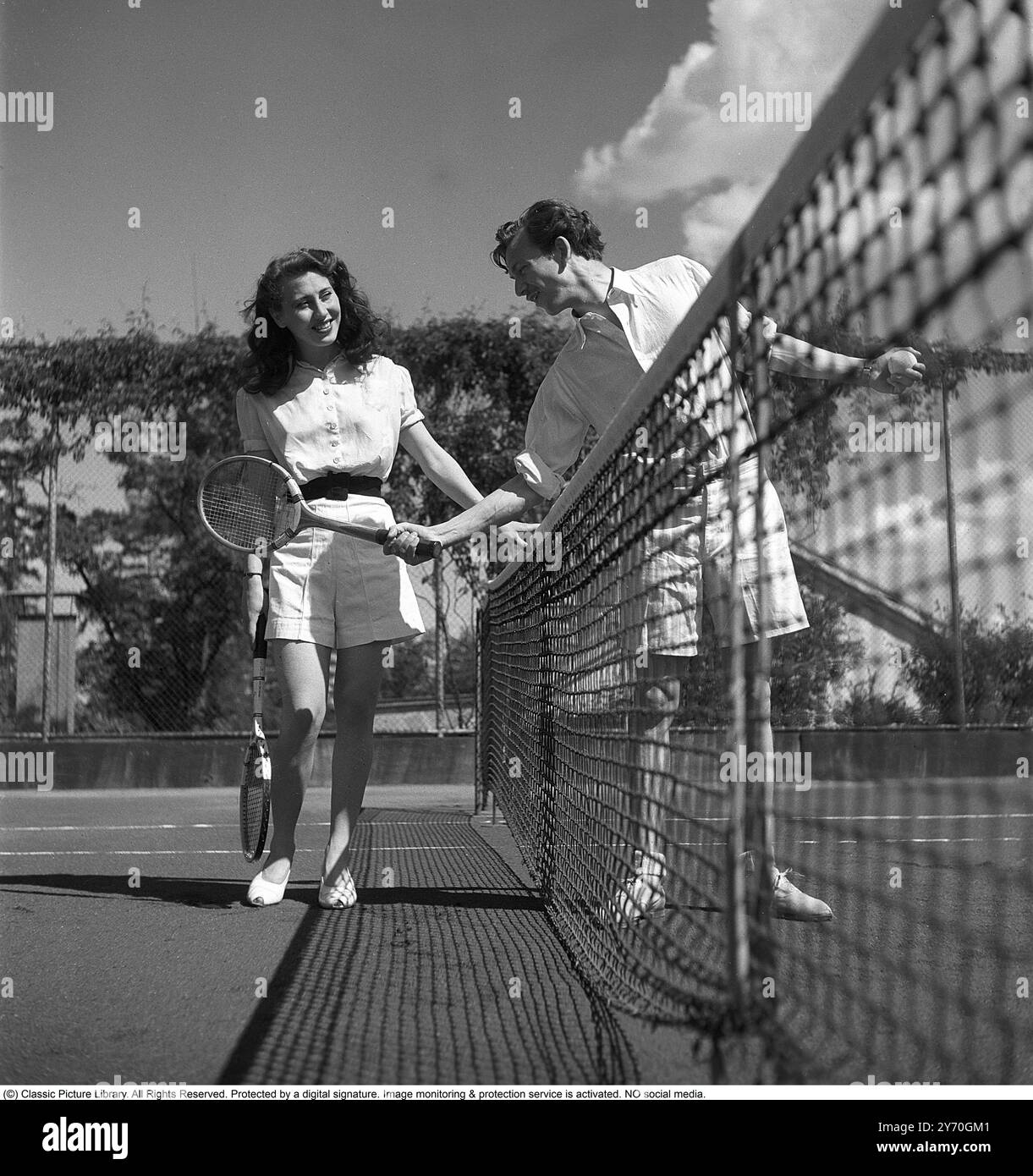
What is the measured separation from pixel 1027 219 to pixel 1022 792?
761cm

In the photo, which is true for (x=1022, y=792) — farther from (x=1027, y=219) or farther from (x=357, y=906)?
(x=1027, y=219)

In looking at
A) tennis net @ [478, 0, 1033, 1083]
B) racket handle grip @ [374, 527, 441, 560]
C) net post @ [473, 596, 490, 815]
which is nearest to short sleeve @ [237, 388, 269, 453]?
racket handle grip @ [374, 527, 441, 560]

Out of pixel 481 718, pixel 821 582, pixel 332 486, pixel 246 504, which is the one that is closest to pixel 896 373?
pixel 821 582

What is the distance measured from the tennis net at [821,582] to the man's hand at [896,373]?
1.4 inches

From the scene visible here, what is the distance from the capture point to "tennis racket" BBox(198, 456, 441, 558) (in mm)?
3826

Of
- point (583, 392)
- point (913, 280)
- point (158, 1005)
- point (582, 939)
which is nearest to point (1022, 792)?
point (583, 392)

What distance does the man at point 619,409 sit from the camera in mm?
3154

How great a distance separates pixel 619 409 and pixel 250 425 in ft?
4.80

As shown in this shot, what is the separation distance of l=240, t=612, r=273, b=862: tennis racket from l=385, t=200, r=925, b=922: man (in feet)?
2.20

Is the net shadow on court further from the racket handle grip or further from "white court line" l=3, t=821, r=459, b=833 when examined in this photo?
"white court line" l=3, t=821, r=459, b=833

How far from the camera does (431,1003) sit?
2.59 m

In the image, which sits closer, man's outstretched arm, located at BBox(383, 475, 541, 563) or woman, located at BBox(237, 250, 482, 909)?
man's outstretched arm, located at BBox(383, 475, 541, 563)

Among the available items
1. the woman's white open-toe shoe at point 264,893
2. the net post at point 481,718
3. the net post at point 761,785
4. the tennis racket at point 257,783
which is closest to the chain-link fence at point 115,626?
the net post at point 481,718

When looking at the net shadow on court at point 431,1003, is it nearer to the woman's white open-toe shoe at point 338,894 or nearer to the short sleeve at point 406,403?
the woman's white open-toe shoe at point 338,894
